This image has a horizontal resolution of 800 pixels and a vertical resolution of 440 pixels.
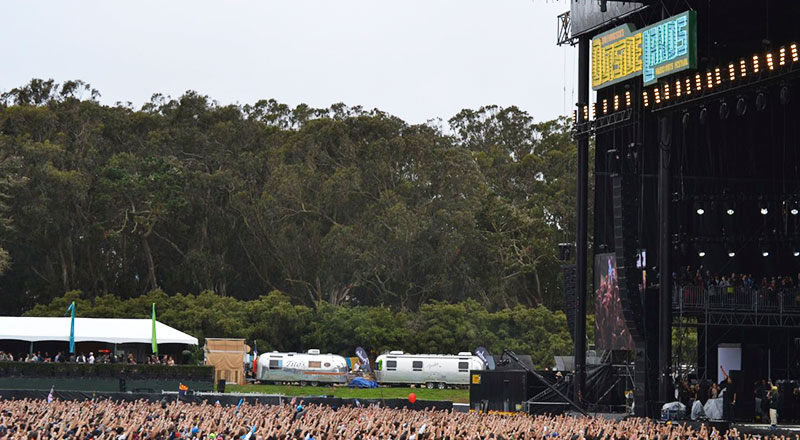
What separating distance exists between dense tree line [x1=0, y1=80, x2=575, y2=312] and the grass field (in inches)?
632

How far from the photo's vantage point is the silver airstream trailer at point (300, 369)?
2437 inches

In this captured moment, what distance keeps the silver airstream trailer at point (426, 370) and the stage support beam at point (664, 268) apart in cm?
2451

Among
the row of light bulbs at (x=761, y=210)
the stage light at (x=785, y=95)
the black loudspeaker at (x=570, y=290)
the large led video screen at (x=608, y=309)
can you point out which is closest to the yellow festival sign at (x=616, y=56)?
the row of light bulbs at (x=761, y=210)

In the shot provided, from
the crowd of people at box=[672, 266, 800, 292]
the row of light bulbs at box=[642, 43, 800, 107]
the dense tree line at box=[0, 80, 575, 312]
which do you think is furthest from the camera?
the dense tree line at box=[0, 80, 575, 312]

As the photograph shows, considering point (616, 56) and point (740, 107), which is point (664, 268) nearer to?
point (740, 107)

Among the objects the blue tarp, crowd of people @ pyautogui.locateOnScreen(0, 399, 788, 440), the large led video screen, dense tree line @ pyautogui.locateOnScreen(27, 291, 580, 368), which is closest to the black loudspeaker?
the large led video screen

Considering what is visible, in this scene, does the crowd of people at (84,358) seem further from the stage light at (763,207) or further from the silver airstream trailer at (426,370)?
the stage light at (763,207)

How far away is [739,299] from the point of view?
131 feet

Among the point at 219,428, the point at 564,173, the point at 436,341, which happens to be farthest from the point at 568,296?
the point at 564,173

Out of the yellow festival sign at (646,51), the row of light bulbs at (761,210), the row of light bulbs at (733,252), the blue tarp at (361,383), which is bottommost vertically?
the blue tarp at (361,383)

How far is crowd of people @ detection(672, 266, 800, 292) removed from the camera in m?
40.5

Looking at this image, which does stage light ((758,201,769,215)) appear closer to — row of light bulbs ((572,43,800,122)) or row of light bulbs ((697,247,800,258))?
row of light bulbs ((697,247,800,258))

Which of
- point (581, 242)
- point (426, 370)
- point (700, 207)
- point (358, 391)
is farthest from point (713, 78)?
point (426, 370)

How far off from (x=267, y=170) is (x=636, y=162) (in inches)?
1638
